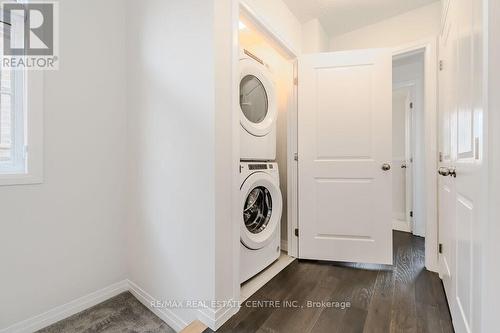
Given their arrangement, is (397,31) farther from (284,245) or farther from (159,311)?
(159,311)

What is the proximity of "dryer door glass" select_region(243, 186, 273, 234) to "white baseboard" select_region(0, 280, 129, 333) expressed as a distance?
1.07 metres

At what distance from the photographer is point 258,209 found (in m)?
1.97

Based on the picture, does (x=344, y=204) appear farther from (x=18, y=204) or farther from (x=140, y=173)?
(x=18, y=204)

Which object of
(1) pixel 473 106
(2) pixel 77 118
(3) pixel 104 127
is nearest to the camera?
(1) pixel 473 106

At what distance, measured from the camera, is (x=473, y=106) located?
0.94 m

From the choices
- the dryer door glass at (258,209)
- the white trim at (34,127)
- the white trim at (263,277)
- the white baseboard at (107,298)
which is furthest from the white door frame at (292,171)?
the white trim at (34,127)

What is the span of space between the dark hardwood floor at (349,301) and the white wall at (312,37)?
6.83ft

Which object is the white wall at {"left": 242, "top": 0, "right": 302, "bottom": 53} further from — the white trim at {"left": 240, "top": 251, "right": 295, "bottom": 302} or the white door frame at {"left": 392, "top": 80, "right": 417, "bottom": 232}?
the white trim at {"left": 240, "top": 251, "right": 295, "bottom": 302}

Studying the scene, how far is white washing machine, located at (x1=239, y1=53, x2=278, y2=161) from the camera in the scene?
5.63 feet

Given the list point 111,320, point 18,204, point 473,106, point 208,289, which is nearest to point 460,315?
point 473,106

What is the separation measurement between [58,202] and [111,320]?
2.70 feet

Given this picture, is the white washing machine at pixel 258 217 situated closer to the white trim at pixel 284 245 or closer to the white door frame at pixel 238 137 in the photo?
the white door frame at pixel 238 137

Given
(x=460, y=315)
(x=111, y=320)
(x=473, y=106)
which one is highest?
(x=473, y=106)

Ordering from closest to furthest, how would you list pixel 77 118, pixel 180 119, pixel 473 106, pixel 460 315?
pixel 473 106 < pixel 460 315 < pixel 180 119 < pixel 77 118
